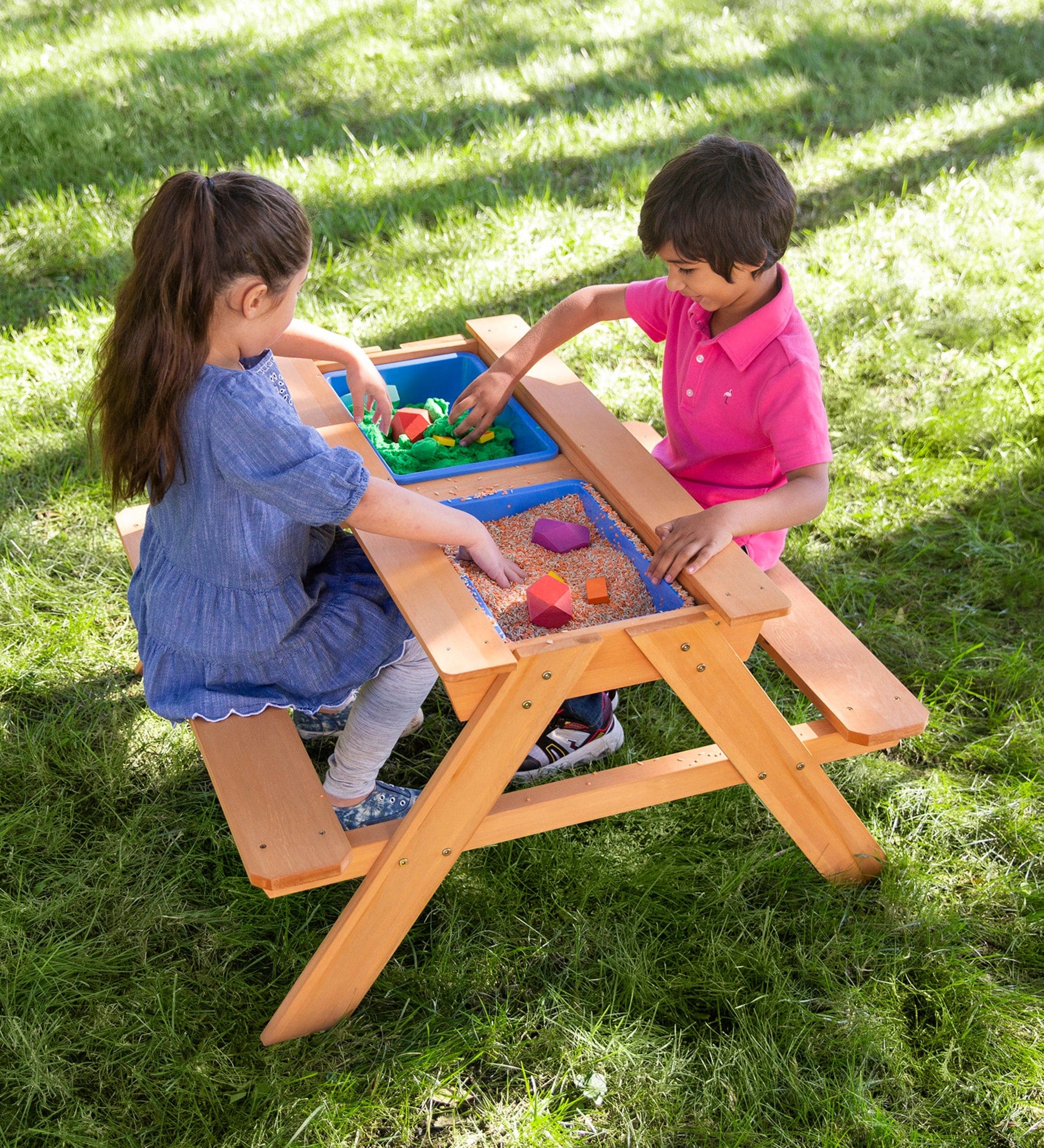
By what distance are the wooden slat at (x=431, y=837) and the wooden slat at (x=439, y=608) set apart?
0.17 ft

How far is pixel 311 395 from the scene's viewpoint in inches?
93.1

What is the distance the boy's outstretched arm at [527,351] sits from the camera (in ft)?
7.80

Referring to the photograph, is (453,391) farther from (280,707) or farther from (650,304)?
(280,707)

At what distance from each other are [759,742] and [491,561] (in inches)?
22.9

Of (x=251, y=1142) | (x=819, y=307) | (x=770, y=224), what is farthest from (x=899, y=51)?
(x=251, y=1142)

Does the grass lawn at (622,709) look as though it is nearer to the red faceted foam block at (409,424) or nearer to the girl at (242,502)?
the girl at (242,502)

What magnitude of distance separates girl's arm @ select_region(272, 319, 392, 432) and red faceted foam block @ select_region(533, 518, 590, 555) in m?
0.51

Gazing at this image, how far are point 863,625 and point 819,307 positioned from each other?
5.23 feet

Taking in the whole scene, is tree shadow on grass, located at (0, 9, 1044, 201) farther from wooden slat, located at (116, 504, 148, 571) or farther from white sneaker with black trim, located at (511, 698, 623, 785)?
white sneaker with black trim, located at (511, 698, 623, 785)

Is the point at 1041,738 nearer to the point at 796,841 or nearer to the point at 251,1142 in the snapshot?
the point at 796,841

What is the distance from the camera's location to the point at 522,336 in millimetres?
2527

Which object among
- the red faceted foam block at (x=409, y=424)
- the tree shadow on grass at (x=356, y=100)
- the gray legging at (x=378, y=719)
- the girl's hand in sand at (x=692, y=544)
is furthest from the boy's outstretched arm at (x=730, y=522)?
the tree shadow on grass at (x=356, y=100)

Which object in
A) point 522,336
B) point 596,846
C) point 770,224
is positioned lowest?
point 596,846

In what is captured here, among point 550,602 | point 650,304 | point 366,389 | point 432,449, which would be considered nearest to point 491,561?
point 550,602
